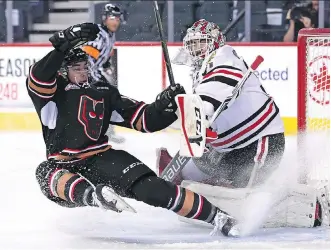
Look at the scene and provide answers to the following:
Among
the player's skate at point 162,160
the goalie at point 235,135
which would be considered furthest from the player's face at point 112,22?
→ the goalie at point 235,135

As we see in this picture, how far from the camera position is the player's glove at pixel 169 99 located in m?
3.93

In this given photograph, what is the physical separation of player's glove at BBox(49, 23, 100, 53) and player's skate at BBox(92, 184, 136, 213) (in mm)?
558

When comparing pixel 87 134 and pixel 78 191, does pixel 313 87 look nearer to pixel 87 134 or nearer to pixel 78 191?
pixel 87 134

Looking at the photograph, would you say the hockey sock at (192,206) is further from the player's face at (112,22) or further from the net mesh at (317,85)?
the player's face at (112,22)

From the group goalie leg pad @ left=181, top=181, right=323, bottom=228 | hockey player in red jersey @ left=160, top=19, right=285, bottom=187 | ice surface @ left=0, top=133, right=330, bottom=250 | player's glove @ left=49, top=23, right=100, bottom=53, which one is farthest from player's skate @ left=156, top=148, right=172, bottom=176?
player's glove @ left=49, top=23, right=100, bottom=53

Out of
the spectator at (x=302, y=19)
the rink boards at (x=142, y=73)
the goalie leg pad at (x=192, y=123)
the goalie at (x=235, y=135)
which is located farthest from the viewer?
the spectator at (x=302, y=19)

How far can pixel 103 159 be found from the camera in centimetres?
401

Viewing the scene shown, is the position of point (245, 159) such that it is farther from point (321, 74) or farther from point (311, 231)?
point (321, 74)

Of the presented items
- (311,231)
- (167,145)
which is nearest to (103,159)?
(311,231)

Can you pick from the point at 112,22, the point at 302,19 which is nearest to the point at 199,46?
the point at 112,22

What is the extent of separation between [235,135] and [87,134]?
0.64 metres

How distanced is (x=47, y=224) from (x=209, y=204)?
76 centimetres

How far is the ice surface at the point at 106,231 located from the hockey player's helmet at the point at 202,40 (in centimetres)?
73

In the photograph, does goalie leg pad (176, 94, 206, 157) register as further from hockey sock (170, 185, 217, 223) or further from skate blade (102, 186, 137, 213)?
skate blade (102, 186, 137, 213)
